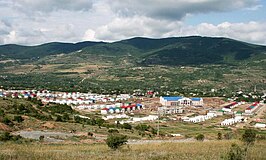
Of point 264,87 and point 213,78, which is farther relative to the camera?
point 213,78

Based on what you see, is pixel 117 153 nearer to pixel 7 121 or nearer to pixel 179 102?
pixel 7 121

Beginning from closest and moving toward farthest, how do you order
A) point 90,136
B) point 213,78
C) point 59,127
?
point 90,136
point 59,127
point 213,78

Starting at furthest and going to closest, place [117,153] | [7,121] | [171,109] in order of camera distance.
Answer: [171,109] → [7,121] → [117,153]

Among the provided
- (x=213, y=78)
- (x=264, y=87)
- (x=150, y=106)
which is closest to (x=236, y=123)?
(x=150, y=106)

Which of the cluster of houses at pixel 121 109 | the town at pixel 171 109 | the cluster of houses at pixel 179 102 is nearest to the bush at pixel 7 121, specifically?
the town at pixel 171 109

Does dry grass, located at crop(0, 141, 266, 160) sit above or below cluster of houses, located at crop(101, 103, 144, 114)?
above

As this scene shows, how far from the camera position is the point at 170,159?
970cm

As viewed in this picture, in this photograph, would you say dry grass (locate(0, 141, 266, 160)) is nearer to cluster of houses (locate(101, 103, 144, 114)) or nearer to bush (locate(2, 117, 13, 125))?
bush (locate(2, 117, 13, 125))

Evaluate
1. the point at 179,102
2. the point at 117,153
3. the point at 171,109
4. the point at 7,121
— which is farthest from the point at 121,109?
the point at 117,153

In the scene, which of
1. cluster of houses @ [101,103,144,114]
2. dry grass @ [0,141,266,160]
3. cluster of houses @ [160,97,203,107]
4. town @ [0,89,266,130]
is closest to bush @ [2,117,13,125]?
dry grass @ [0,141,266,160]

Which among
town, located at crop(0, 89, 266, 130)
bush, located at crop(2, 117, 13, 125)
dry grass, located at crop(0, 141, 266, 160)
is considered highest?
dry grass, located at crop(0, 141, 266, 160)

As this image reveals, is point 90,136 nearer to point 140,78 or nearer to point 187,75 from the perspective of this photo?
point 140,78

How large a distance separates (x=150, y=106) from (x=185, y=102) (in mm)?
12351

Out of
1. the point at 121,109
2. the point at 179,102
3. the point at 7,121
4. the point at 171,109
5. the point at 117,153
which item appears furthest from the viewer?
the point at 179,102
